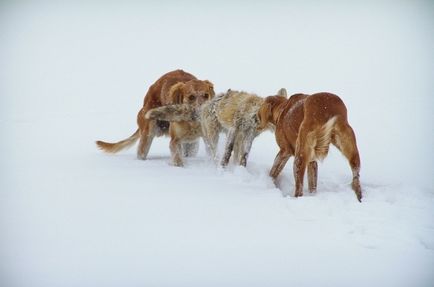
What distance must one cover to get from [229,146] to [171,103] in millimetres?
1098

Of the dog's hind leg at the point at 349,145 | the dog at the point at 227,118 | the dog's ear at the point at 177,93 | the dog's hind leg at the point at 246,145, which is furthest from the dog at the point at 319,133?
the dog's ear at the point at 177,93

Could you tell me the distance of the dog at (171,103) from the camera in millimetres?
7613

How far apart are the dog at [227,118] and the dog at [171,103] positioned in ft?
0.44

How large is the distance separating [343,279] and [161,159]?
4763 millimetres

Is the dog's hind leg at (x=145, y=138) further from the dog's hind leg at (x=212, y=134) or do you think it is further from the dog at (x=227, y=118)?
the dog's hind leg at (x=212, y=134)

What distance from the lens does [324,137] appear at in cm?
514

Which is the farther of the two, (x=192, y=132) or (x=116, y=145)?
(x=116, y=145)

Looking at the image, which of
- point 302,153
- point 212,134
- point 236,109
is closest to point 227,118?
point 236,109

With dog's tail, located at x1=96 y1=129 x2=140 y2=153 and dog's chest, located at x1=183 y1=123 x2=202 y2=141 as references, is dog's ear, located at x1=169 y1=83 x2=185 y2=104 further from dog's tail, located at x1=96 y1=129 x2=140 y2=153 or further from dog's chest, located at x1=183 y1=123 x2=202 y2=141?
dog's tail, located at x1=96 y1=129 x2=140 y2=153

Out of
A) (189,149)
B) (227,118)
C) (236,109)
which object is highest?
(236,109)

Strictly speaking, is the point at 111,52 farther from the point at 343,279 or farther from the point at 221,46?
the point at 343,279

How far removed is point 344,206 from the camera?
473cm

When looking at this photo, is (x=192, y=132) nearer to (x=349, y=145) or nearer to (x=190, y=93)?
(x=190, y=93)

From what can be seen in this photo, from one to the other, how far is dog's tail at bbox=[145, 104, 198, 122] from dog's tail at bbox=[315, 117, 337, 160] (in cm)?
273
